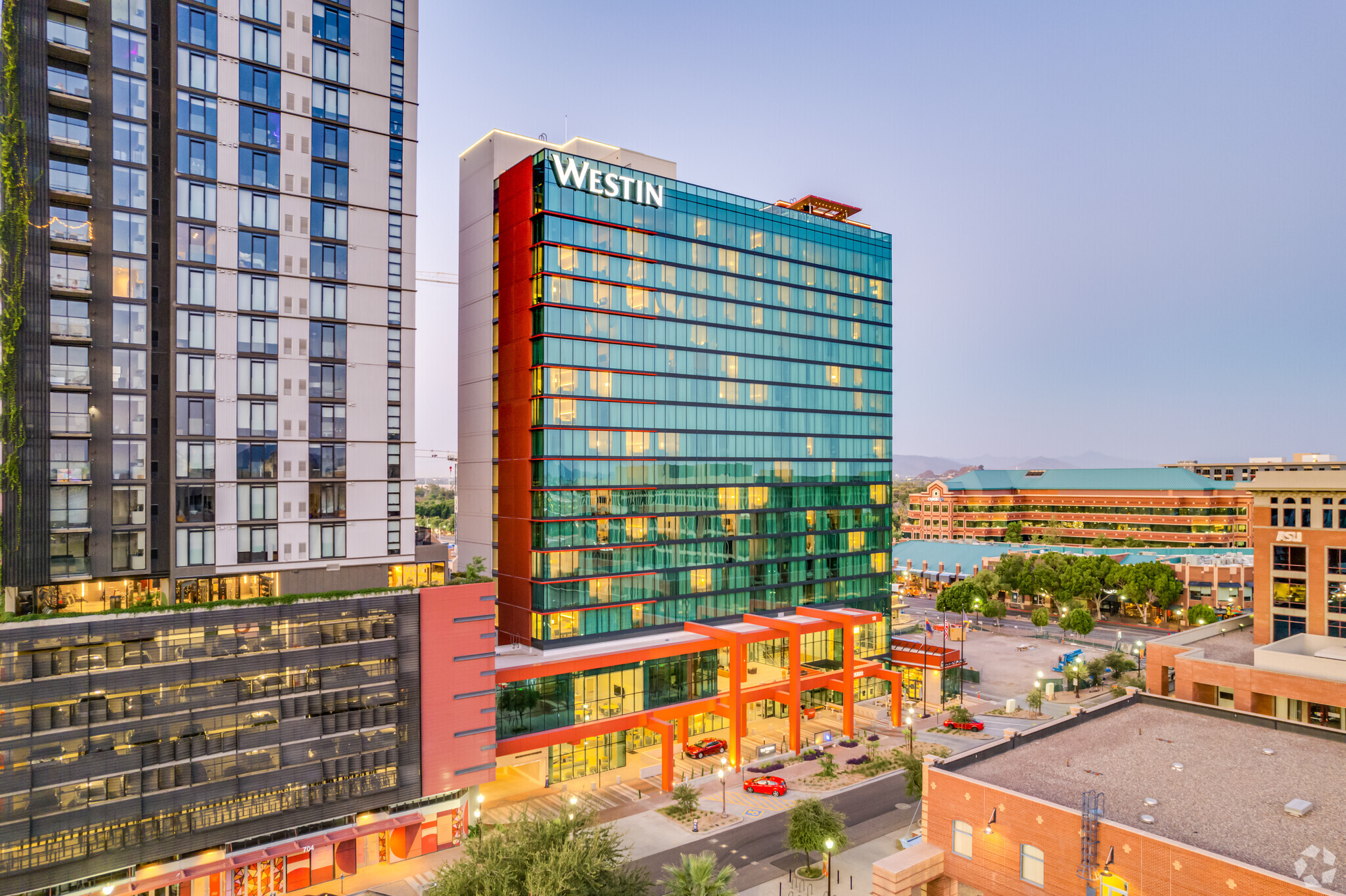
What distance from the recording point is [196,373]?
43062 mm

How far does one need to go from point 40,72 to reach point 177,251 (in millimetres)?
10879

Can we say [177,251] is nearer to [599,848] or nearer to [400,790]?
[400,790]

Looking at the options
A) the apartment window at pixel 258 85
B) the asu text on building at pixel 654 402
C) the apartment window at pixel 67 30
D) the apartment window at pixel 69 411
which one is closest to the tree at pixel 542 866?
the asu text on building at pixel 654 402

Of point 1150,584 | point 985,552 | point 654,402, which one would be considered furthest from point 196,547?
point 985,552

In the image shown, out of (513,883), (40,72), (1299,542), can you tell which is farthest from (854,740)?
(40,72)

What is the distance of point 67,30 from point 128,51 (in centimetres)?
275

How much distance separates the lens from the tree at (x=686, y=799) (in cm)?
4894

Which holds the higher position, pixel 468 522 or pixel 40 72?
pixel 40 72

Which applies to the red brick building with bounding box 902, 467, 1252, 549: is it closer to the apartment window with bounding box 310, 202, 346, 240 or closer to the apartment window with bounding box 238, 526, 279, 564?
the apartment window with bounding box 310, 202, 346, 240

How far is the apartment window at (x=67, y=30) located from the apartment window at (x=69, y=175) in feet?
21.4

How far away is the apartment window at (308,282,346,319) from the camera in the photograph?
46.7 metres

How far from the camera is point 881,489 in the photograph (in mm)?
88000

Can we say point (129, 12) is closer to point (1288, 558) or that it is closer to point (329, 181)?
point (329, 181)

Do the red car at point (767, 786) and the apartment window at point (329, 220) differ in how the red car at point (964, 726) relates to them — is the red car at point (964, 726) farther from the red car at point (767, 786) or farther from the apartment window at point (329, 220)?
the apartment window at point (329, 220)
